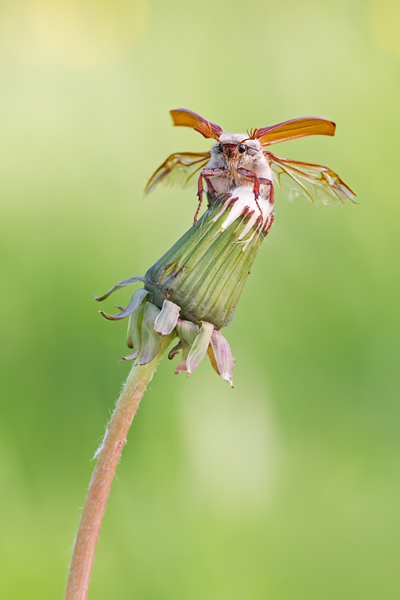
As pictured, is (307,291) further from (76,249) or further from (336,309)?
(76,249)

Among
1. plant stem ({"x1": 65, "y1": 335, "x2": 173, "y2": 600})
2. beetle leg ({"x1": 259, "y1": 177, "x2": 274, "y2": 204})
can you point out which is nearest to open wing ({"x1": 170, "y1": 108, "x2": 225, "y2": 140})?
beetle leg ({"x1": 259, "y1": 177, "x2": 274, "y2": 204})

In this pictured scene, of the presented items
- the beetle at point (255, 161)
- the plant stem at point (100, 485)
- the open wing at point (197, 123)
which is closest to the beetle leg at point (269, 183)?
the beetle at point (255, 161)

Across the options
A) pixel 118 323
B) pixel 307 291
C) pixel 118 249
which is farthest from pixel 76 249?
pixel 307 291

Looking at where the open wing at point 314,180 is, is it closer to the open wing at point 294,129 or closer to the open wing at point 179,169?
the open wing at point 294,129

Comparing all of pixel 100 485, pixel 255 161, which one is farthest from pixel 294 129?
pixel 100 485

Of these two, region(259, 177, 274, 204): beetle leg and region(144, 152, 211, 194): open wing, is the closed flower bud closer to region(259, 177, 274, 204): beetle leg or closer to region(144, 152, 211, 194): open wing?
region(259, 177, 274, 204): beetle leg

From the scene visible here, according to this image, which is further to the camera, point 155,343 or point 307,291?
point 307,291

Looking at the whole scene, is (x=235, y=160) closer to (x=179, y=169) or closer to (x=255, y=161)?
(x=255, y=161)
